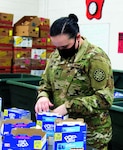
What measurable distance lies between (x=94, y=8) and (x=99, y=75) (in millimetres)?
4210

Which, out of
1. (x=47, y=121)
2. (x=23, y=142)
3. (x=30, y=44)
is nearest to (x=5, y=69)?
(x=30, y=44)

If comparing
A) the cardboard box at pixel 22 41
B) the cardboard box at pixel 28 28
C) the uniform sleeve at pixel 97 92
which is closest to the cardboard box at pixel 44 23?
the cardboard box at pixel 28 28

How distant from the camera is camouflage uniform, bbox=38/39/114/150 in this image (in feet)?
5.22

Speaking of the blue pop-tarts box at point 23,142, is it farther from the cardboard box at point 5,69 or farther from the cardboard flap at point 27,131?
the cardboard box at point 5,69

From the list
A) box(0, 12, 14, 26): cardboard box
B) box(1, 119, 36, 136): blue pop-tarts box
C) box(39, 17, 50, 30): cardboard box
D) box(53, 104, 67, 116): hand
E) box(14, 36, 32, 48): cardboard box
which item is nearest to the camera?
box(1, 119, 36, 136): blue pop-tarts box

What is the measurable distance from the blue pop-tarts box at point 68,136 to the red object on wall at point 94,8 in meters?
4.57

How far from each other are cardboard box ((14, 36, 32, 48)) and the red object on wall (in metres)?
1.25

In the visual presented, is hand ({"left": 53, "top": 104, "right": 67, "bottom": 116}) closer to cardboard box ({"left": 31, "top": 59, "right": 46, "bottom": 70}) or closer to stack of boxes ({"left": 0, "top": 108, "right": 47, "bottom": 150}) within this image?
stack of boxes ({"left": 0, "top": 108, "right": 47, "bottom": 150})

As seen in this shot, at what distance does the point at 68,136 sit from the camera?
1.19m

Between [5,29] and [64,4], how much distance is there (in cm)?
141

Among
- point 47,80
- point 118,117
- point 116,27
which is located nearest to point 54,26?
point 47,80

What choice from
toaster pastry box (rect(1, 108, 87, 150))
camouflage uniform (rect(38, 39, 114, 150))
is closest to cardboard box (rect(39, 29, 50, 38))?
camouflage uniform (rect(38, 39, 114, 150))

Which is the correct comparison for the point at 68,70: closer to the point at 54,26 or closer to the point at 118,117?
the point at 54,26

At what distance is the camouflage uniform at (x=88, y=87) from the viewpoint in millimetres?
1592
